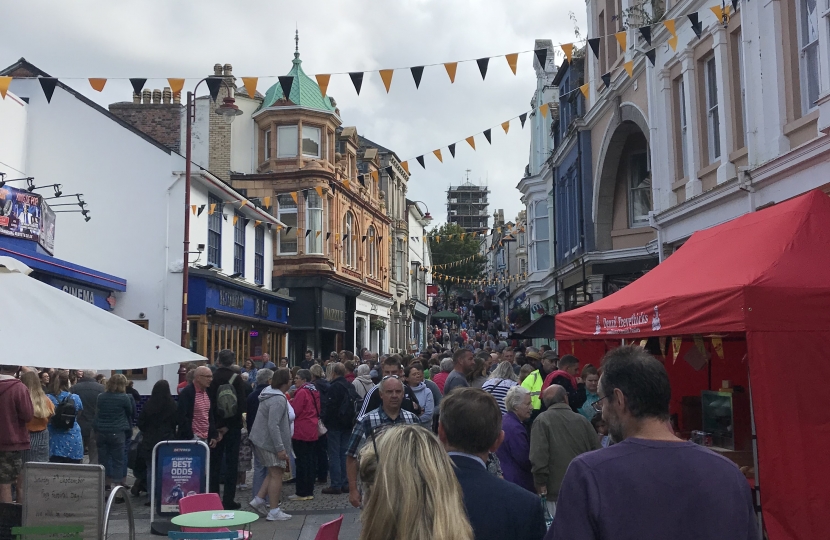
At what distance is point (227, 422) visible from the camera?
998 centimetres

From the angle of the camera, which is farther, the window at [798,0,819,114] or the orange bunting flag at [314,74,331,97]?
the orange bunting flag at [314,74,331,97]

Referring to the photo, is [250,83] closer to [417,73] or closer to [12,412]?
[417,73]

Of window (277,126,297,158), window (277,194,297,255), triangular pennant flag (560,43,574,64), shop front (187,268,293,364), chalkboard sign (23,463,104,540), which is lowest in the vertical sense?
chalkboard sign (23,463,104,540)

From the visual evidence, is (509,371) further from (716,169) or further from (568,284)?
(568,284)

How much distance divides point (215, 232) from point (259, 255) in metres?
4.96

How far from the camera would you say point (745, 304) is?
6.36 metres

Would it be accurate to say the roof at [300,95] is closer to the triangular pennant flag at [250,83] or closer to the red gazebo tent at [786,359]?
the triangular pennant flag at [250,83]

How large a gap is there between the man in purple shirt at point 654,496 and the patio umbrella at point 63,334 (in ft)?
11.1

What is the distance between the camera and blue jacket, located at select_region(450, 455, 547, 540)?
10.1 feet

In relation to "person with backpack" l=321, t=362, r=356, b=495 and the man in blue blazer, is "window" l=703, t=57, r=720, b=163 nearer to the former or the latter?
"person with backpack" l=321, t=362, r=356, b=495

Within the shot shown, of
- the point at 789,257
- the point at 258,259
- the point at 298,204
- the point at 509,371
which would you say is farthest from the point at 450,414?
the point at 298,204

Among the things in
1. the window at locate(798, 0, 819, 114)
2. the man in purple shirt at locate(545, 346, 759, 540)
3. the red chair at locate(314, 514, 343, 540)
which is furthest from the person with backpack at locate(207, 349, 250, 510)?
the window at locate(798, 0, 819, 114)

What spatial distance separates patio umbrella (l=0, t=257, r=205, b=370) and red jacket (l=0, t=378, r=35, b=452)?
7.92ft

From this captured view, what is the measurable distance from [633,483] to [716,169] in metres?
11.0
